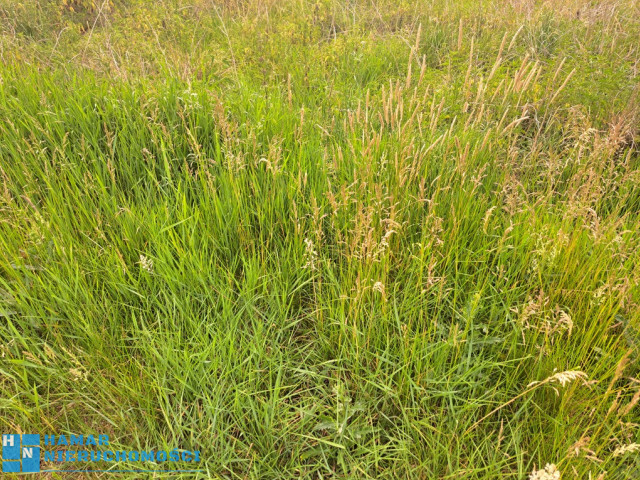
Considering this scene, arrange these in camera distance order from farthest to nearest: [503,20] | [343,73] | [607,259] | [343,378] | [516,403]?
[503,20] → [343,73] → [607,259] → [343,378] → [516,403]

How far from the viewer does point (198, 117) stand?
92.4 inches

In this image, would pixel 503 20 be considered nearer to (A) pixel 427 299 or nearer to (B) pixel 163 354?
(A) pixel 427 299

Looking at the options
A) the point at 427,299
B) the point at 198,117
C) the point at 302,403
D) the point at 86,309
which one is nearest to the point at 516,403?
the point at 427,299

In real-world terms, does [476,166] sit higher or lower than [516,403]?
higher

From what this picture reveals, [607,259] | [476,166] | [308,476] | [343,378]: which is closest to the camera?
[308,476]

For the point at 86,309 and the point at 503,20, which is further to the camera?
the point at 503,20

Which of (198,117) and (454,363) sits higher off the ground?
(198,117)

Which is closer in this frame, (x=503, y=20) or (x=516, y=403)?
(x=516, y=403)

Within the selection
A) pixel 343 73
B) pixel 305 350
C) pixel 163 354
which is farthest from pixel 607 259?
pixel 343 73

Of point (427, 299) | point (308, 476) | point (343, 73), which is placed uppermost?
point (343, 73)

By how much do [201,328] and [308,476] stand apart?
68 centimetres

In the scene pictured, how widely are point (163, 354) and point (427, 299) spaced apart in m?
1.04

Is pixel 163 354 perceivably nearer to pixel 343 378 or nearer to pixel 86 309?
pixel 86 309

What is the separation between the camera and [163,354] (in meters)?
1.45
